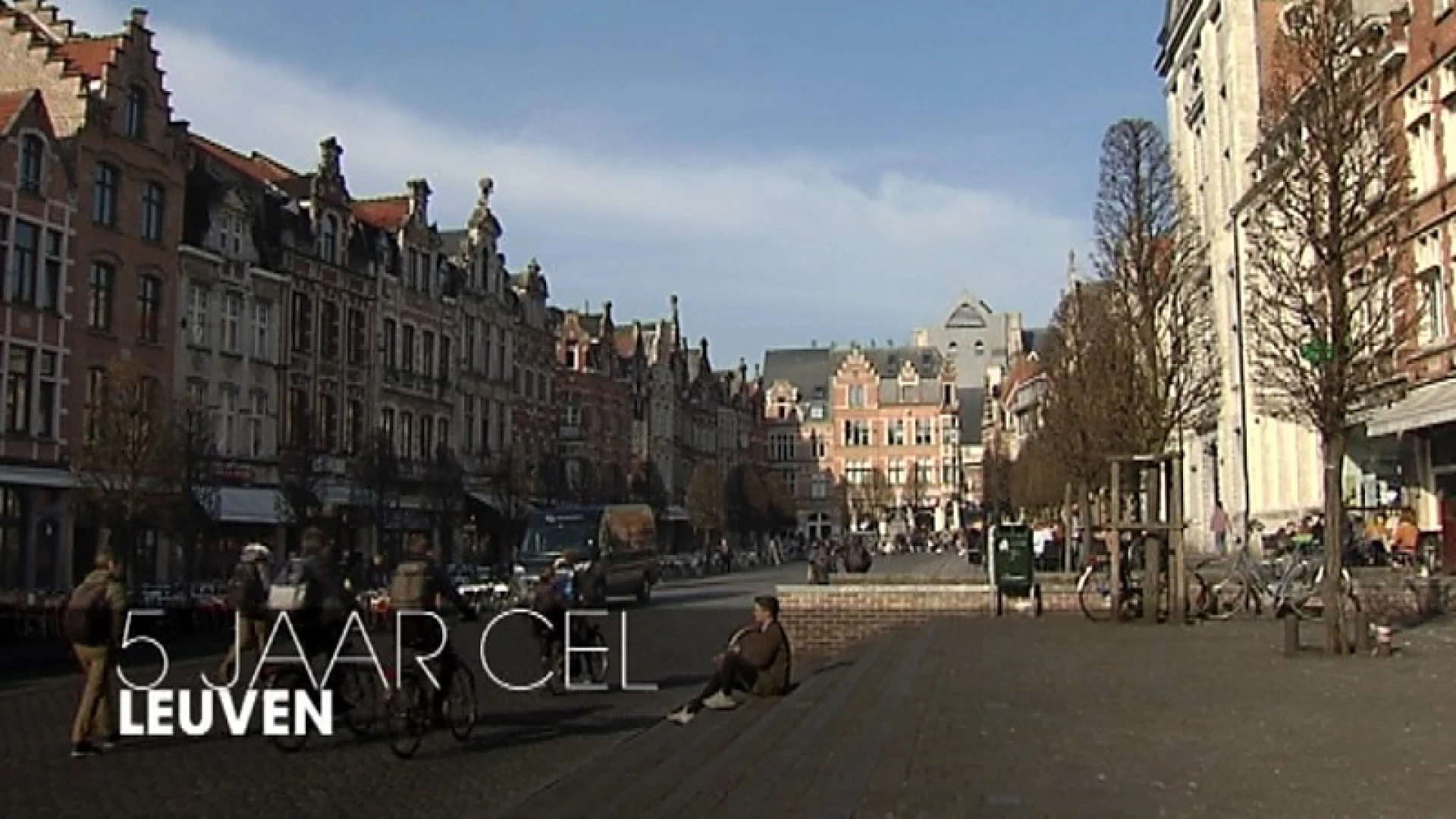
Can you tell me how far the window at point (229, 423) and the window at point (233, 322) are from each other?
1271 millimetres

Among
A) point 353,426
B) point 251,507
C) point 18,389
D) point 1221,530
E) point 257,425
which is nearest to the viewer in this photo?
point 18,389

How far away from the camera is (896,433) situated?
130 meters

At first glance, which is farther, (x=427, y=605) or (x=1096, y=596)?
(x=1096, y=596)

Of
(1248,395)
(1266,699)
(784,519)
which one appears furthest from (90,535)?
(784,519)

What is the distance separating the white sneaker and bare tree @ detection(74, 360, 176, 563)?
62.2 ft

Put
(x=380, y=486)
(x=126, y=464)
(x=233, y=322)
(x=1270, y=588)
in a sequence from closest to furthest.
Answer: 1. (x=1270, y=588)
2. (x=126, y=464)
3. (x=233, y=322)
4. (x=380, y=486)

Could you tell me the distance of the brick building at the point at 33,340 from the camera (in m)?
35.7

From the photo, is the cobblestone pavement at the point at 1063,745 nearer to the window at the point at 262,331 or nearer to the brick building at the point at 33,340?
the brick building at the point at 33,340

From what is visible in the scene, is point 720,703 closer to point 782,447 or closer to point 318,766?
point 318,766

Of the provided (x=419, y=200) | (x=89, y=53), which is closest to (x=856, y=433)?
(x=419, y=200)

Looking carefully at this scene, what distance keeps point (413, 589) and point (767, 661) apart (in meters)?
3.74

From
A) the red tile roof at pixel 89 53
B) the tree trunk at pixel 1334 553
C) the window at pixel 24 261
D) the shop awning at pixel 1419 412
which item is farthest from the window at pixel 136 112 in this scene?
the tree trunk at pixel 1334 553

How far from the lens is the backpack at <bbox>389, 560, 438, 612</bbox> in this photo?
13.5 m

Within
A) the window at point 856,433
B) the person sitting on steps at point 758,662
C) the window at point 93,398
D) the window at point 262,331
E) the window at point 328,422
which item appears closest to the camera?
the person sitting on steps at point 758,662
